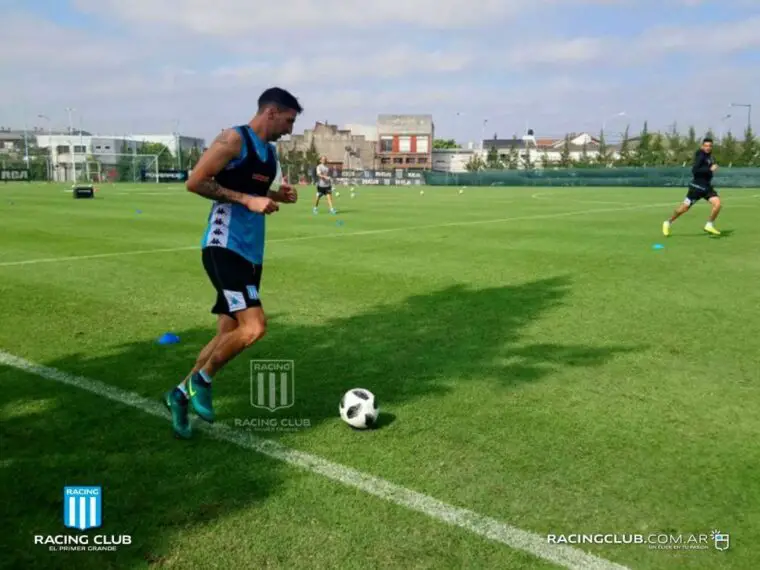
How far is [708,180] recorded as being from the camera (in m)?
14.9

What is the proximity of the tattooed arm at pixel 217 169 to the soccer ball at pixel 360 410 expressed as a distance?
4.94ft

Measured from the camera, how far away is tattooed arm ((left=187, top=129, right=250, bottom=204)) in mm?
4098

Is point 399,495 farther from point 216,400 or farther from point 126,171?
point 126,171

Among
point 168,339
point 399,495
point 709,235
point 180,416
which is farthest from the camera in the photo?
point 709,235

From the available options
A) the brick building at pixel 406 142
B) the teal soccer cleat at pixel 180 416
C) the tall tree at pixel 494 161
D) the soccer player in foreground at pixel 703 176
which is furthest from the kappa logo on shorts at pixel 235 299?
the brick building at pixel 406 142

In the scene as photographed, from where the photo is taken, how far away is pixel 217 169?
→ 4117 millimetres

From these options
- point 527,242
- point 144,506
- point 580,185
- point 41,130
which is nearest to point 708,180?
point 527,242

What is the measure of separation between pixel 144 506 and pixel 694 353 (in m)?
5.08

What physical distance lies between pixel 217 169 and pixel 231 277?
0.71 m

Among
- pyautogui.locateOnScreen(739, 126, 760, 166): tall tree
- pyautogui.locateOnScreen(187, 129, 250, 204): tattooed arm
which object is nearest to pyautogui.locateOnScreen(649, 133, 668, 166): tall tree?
pyautogui.locateOnScreen(739, 126, 760, 166): tall tree

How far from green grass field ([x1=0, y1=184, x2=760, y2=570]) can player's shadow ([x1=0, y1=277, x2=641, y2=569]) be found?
0.02m

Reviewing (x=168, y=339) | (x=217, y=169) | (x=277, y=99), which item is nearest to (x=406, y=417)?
(x=217, y=169)

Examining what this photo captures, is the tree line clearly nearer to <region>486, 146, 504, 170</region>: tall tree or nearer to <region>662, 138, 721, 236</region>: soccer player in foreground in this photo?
<region>486, 146, 504, 170</region>: tall tree

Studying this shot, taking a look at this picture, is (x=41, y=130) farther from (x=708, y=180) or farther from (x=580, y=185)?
(x=708, y=180)
